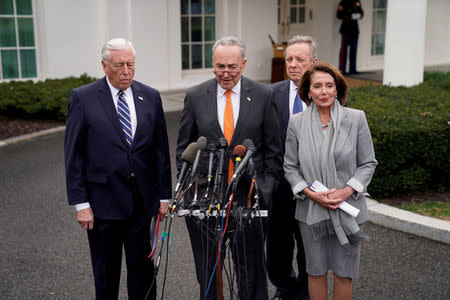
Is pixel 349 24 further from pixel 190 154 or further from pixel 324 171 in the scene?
pixel 190 154

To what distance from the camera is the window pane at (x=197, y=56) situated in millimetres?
15719

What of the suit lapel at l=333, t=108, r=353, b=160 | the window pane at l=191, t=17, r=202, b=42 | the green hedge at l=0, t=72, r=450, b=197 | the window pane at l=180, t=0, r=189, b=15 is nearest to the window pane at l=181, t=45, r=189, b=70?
the window pane at l=191, t=17, r=202, b=42

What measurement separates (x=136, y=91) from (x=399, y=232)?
11.3ft

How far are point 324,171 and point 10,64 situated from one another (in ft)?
37.3

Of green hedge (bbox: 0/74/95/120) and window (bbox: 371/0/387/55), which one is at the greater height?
window (bbox: 371/0/387/55)

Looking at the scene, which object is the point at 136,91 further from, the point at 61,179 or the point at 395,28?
the point at 395,28

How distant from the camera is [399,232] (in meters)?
6.05

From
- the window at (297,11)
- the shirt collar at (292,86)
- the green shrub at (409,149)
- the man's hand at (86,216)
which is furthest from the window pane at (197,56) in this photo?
the man's hand at (86,216)

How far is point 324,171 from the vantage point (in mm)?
3723

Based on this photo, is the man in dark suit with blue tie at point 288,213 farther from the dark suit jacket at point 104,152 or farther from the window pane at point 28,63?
the window pane at point 28,63

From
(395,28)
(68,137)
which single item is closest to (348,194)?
(68,137)

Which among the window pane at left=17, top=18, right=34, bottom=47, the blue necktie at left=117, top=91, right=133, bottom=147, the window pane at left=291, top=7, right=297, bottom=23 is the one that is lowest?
the blue necktie at left=117, top=91, right=133, bottom=147

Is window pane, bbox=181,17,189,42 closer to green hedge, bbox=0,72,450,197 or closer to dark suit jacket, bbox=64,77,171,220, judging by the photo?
green hedge, bbox=0,72,450,197

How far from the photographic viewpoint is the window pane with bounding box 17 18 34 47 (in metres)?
13.3
